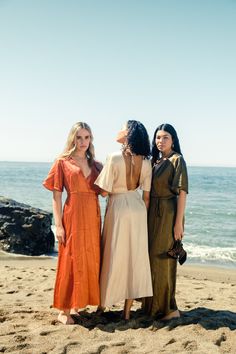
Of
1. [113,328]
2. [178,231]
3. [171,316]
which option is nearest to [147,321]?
[171,316]

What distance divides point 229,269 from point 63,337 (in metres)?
5.58

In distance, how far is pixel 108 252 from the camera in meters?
4.34

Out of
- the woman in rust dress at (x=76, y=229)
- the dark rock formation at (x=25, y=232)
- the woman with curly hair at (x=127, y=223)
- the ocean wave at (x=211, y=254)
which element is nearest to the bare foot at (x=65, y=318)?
the woman in rust dress at (x=76, y=229)

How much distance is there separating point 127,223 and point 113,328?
1023 millimetres

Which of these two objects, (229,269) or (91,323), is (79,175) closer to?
(91,323)

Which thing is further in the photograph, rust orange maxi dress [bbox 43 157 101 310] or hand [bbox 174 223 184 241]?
hand [bbox 174 223 184 241]

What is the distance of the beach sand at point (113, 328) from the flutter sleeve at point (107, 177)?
137cm

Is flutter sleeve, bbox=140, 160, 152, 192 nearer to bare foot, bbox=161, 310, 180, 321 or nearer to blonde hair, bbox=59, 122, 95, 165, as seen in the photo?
blonde hair, bbox=59, 122, 95, 165

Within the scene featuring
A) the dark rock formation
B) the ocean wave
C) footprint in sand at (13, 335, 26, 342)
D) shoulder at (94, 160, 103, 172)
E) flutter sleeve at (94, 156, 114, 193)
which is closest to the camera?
footprint in sand at (13, 335, 26, 342)

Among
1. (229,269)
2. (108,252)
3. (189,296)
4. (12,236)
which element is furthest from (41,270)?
(229,269)

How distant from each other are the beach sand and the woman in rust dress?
0.30m

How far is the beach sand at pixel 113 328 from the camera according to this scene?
12.1 ft

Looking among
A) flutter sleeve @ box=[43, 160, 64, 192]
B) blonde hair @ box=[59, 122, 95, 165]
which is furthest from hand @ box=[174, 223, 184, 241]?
flutter sleeve @ box=[43, 160, 64, 192]

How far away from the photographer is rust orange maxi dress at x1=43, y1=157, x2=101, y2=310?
167 inches
